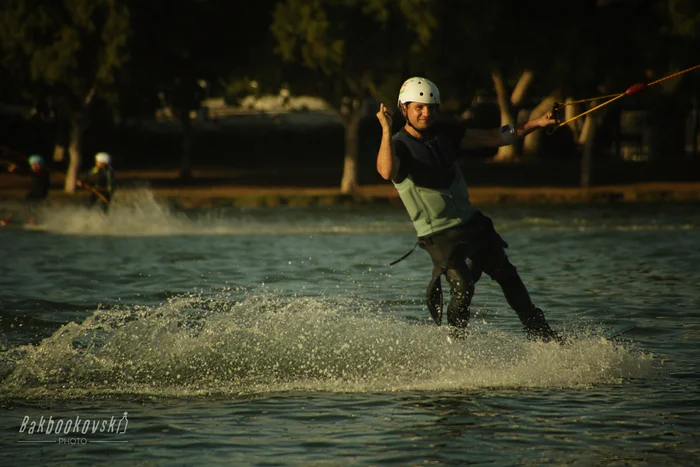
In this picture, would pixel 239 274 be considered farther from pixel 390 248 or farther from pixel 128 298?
pixel 390 248

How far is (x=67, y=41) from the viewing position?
1395 inches

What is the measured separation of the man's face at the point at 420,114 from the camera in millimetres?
9383

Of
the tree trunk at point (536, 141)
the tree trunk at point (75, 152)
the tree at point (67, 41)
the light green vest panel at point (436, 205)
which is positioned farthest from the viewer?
the tree trunk at point (536, 141)

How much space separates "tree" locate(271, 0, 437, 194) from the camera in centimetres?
3353

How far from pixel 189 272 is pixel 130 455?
1055 cm

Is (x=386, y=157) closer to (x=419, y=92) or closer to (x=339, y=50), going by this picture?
(x=419, y=92)

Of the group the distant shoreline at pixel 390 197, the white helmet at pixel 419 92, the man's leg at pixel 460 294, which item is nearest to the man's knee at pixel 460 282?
the man's leg at pixel 460 294

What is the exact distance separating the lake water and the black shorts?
1.87 feet

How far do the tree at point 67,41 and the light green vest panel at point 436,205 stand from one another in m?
26.6

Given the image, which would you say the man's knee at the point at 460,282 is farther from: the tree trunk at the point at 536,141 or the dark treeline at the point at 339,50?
the tree trunk at the point at 536,141

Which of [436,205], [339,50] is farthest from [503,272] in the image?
[339,50]

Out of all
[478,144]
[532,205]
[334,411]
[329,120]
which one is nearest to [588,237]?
[532,205]

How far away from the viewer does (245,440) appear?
25.5ft

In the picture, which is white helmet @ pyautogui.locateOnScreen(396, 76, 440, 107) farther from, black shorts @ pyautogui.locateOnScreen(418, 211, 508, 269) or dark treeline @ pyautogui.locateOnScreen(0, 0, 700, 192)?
dark treeline @ pyautogui.locateOnScreen(0, 0, 700, 192)
